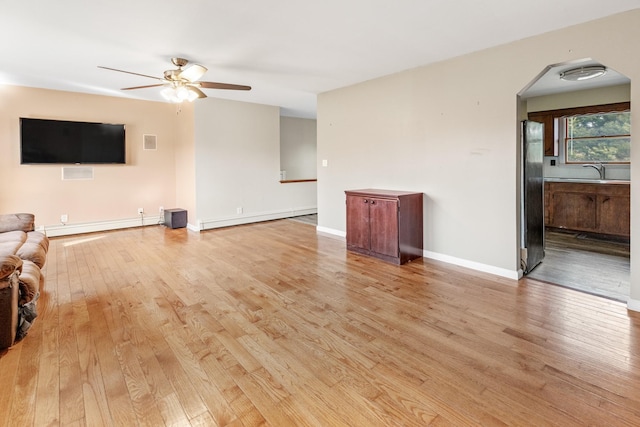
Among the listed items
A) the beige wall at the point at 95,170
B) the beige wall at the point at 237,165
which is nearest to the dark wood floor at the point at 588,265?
the beige wall at the point at 237,165

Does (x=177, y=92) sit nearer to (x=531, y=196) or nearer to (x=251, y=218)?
(x=251, y=218)

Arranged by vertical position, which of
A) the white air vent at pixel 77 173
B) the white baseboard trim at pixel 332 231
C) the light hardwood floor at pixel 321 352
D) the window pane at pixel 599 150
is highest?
the window pane at pixel 599 150

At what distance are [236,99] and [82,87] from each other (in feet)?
7.98

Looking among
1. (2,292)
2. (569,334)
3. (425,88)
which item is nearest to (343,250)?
(425,88)

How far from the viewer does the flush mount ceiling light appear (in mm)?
3891

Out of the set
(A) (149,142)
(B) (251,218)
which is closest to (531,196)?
(B) (251,218)

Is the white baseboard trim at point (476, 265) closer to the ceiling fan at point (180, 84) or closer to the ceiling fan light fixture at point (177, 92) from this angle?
the ceiling fan at point (180, 84)

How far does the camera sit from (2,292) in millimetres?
Result: 2246

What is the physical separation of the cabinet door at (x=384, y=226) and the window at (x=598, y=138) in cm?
401

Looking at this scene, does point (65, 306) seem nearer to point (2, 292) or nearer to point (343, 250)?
point (2, 292)

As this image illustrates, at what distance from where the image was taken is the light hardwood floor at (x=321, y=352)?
169 cm

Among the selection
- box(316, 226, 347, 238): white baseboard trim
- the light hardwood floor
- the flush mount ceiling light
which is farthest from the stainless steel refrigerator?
box(316, 226, 347, 238): white baseboard trim

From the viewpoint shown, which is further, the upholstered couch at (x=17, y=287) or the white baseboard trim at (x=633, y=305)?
the white baseboard trim at (x=633, y=305)

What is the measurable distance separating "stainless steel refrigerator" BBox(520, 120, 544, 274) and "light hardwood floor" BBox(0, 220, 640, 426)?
0.50 meters
